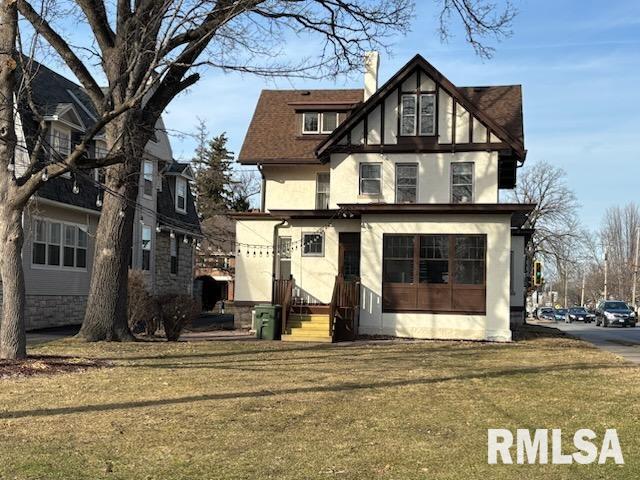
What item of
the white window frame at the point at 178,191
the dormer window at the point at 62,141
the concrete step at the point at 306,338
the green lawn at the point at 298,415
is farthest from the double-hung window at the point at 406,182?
the white window frame at the point at 178,191

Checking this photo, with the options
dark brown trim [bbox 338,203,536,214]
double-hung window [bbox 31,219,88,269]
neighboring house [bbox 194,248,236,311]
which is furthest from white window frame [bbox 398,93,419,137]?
neighboring house [bbox 194,248,236,311]

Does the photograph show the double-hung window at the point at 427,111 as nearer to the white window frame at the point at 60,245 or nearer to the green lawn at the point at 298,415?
the green lawn at the point at 298,415

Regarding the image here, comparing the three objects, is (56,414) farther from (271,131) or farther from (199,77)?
(271,131)

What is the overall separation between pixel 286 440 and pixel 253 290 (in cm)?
1782

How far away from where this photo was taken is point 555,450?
23.2 feet

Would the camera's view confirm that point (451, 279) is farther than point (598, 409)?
Yes

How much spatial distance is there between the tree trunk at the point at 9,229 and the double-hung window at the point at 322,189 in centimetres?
1356

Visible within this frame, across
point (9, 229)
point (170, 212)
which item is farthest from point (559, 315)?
point (9, 229)

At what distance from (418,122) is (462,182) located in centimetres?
244

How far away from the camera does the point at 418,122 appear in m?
23.0

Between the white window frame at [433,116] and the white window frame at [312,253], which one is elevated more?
the white window frame at [433,116]

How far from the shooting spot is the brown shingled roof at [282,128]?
25.6 m

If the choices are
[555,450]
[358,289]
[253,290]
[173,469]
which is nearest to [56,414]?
[173,469]

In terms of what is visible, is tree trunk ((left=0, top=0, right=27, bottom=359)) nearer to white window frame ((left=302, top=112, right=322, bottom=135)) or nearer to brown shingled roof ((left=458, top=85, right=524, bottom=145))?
white window frame ((left=302, top=112, right=322, bottom=135))
